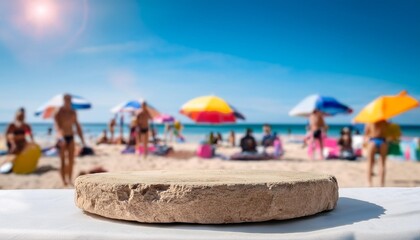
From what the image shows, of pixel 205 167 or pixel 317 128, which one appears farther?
pixel 317 128

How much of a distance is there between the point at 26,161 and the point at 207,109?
18.9 ft

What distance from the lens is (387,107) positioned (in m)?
6.39

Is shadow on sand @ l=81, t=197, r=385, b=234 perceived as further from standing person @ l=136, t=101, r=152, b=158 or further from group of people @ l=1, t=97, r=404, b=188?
standing person @ l=136, t=101, r=152, b=158

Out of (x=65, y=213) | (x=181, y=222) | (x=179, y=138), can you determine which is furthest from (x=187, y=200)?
(x=179, y=138)

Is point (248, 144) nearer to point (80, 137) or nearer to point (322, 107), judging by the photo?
Answer: point (322, 107)

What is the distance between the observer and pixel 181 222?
1550 mm

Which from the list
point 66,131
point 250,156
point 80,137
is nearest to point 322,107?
point 250,156

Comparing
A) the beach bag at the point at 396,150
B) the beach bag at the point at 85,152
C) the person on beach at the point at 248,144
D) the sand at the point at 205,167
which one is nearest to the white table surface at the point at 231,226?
the sand at the point at 205,167

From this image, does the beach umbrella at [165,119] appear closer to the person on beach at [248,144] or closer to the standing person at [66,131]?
the person on beach at [248,144]

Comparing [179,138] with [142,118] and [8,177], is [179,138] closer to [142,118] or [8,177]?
[142,118]

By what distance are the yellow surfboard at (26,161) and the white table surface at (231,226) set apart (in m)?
7.44

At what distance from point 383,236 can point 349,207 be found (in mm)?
506

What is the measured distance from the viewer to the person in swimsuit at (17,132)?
27.7 feet

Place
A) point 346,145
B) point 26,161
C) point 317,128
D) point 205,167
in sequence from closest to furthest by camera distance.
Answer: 1. point 26,161
2. point 205,167
3. point 317,128
4. point 346,145
